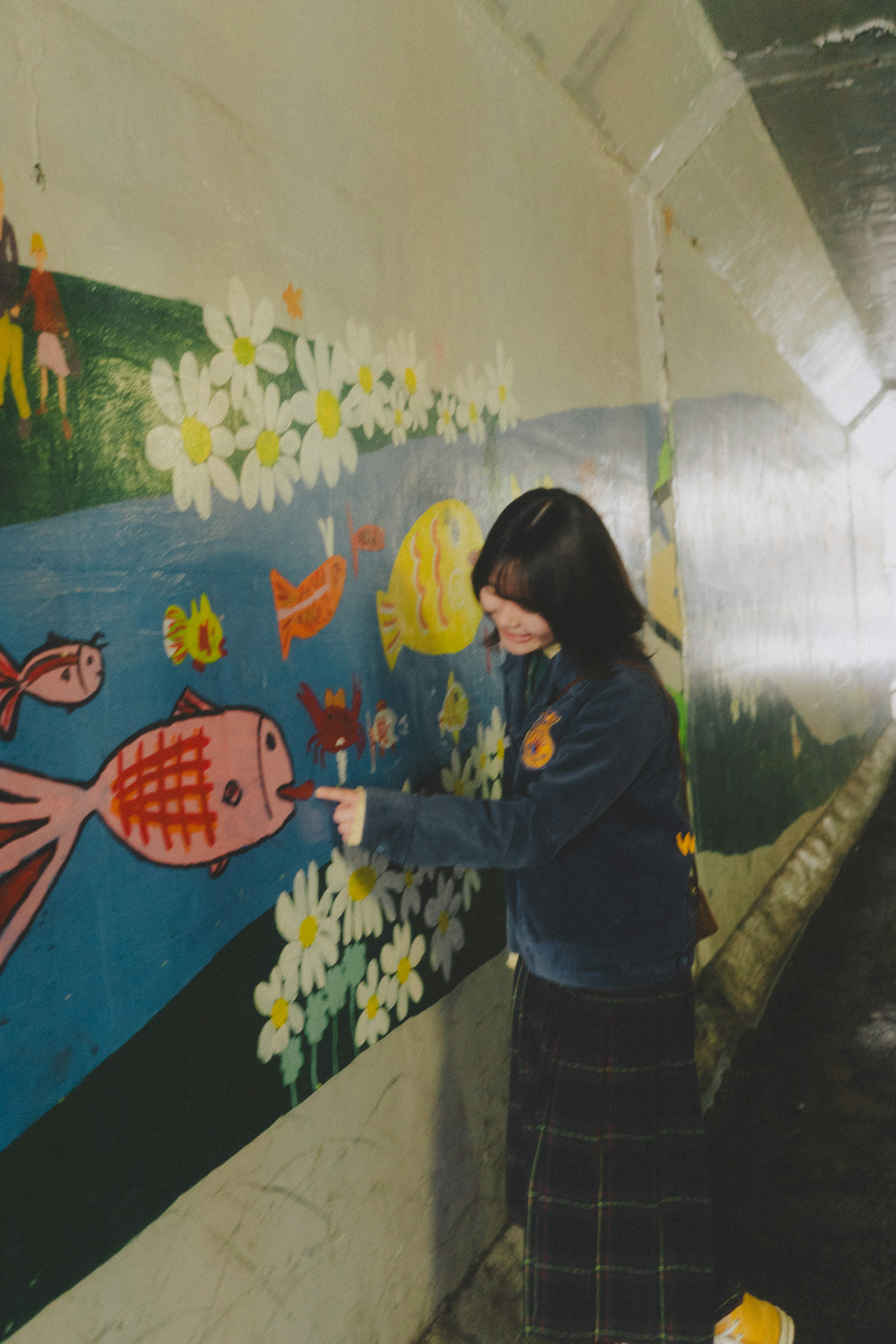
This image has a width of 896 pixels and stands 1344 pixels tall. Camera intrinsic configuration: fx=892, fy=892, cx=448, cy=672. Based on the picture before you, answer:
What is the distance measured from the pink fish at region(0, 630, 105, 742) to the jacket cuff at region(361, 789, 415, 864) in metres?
0.50

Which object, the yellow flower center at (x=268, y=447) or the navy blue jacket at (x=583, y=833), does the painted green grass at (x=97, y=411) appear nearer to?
the yellow flower center at (x=268, y=447)

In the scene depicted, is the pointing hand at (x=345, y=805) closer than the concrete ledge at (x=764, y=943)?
Yes

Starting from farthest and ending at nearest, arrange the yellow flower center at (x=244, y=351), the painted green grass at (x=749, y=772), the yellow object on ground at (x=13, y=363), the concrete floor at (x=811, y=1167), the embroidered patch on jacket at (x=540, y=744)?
the painted green grass at (x=749, y=772)
the concrete floor at (x=811, y=1167)
the embroidered patch on jacket at (x=540, y=744)
the yellow flower center at (x=244, y=351)
the yellow object on ground at (x=13, y=363)

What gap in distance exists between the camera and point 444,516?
6.58 feet

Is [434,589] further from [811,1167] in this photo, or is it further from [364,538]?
[811,1167]

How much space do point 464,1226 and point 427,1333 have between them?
8.7 inches

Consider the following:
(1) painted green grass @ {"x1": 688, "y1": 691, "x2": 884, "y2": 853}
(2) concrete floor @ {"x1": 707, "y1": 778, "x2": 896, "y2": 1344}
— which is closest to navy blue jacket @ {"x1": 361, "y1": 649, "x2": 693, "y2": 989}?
(2) concrete floor @ {"x1": 707, "y1": 778, "x2": 896, "y2": 1344}

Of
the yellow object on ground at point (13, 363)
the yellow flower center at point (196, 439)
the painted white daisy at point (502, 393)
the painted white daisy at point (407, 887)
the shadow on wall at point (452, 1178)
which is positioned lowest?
the shadow on wall at point (452, 1178)

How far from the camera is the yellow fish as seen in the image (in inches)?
71.7

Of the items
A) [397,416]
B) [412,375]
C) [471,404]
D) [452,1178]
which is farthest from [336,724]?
[452,1178]

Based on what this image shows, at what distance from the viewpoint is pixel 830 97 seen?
344 cm

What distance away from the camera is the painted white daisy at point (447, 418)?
6.49 feet

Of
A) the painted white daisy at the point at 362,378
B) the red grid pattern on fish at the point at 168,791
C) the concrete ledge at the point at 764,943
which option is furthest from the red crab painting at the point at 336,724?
the concrete ledge at the point at 764,943

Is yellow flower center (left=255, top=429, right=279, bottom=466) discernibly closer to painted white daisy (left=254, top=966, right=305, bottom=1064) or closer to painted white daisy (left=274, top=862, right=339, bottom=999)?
painted white daisy (left=274, top=862, right=339, bottom=999)
